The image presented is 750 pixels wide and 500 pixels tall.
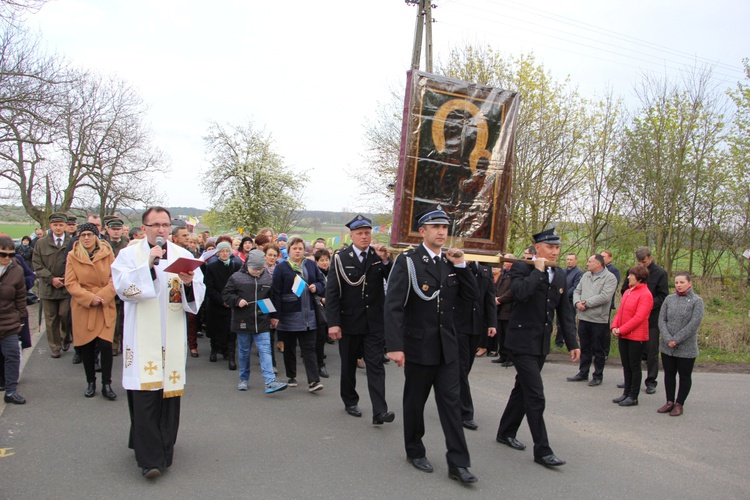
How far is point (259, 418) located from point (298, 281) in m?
1.94

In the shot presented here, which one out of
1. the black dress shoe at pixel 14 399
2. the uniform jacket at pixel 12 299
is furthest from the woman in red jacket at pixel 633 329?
the uniform jacket at pixel 12 299

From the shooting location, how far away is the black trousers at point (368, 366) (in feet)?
19.6

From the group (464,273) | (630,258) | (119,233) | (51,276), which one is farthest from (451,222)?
(630,258)

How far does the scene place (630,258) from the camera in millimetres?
18578

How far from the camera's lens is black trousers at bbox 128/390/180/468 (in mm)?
4402

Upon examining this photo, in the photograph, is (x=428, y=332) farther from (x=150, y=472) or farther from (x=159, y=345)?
(x=150, y=472)

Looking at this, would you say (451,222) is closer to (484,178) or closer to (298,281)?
(484,178)

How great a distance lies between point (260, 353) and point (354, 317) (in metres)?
1.70

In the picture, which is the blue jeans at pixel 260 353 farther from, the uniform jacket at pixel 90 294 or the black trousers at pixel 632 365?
the black trousers at pixel 632 365

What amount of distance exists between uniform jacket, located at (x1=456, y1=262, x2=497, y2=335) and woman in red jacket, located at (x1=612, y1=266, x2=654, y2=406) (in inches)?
77.5

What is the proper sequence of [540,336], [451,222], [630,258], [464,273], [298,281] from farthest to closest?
[630,258] → [298,281] → [451,222] → [540,336] → [464,273]

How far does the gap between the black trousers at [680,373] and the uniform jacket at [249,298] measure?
15.9 ft

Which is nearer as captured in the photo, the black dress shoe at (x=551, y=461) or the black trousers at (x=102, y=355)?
the black dress shoe at (x=551, y=461)

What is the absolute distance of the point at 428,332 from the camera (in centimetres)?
468
